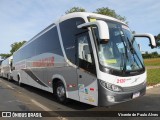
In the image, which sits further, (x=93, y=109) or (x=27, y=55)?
(x=27, y=55)

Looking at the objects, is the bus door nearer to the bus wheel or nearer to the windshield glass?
the windshield glass

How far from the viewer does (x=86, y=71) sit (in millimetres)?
8445

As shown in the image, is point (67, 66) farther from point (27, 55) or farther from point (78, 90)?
point (27, 55)

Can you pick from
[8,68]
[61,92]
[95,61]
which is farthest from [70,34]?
[8,68]

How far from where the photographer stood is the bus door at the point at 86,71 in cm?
814

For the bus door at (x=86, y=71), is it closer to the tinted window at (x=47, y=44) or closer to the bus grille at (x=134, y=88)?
the bus grille at (x=134, y=88)

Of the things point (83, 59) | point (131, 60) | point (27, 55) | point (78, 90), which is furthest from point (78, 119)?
point (27, 55)

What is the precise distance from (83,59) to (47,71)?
3.83 metres

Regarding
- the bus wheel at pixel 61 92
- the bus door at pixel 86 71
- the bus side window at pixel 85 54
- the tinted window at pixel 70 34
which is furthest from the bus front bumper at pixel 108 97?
the bus wheel at pixel 61 92

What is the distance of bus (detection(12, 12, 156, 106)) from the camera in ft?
26.0

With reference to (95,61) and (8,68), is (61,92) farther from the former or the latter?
(8,68)

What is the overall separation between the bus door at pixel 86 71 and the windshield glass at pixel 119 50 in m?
0.39

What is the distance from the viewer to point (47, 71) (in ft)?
39.5

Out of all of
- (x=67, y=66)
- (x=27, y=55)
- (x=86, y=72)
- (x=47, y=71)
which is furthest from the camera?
(x=27, y=55)
